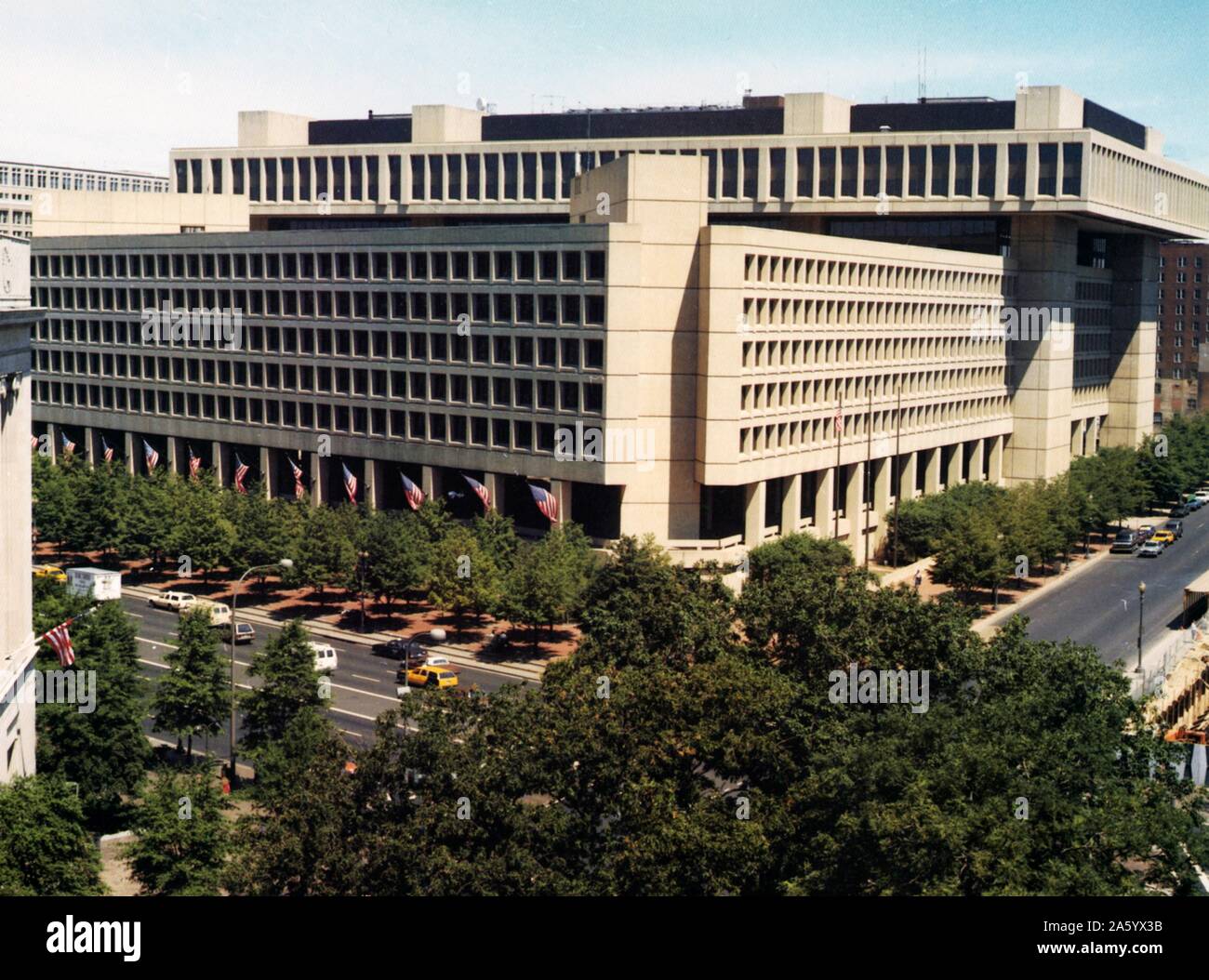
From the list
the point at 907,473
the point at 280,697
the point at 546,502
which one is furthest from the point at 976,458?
the point at 280,697

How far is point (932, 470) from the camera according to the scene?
304ft

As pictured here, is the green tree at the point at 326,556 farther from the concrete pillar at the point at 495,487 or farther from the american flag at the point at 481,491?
the concrete pillar at the point at 495,487

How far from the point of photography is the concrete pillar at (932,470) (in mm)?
92375

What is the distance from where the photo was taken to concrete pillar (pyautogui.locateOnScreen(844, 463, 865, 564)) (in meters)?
81.5

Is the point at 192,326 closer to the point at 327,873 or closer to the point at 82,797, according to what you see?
the point at 82,797

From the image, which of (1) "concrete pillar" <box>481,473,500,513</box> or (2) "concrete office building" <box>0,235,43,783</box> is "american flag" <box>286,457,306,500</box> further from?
(2) "concrete office building" <box>0,235,43,783</box>

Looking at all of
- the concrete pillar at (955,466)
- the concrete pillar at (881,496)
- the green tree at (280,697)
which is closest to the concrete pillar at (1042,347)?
the concrete pillar at (955,466)

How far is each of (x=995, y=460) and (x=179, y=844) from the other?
80.7m

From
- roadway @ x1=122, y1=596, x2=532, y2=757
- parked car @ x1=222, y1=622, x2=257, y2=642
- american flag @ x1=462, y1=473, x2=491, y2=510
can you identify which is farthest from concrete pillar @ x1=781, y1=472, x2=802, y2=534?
parked car @ x1=222, y1=622, x2=257, y2=642

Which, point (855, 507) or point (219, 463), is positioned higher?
point (219, 463)

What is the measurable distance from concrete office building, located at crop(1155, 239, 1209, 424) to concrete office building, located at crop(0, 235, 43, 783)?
5635 inches

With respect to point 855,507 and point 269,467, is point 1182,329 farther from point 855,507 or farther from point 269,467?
point 269,467

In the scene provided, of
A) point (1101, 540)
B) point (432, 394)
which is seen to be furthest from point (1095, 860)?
point (1101, 540)

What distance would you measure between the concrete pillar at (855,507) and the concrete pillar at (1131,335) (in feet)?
133
